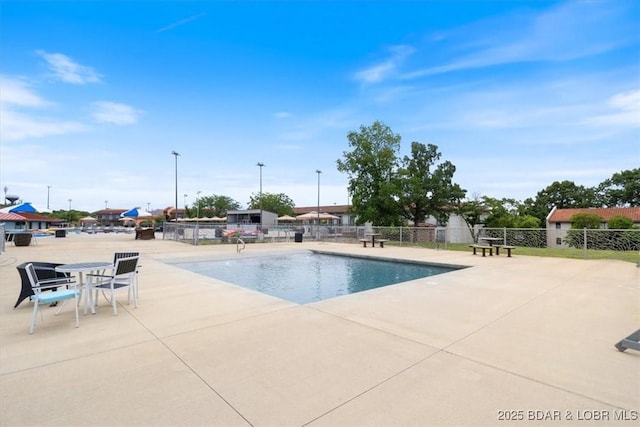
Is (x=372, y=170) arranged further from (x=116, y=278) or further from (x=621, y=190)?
(x=621, y=190)

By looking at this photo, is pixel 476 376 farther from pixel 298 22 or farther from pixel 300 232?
pixel 300 232

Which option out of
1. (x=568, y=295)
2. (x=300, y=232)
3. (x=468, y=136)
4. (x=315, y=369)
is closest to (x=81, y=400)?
(x=315, y=369)

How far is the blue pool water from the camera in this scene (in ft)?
25.4

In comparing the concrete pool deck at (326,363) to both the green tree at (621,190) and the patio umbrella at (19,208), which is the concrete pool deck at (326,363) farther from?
the green tree at (621,190)

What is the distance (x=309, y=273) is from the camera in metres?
10.1

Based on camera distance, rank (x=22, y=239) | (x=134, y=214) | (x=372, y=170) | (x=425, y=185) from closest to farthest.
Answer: (x=22, y=239) < (x=134, y=214) < (x=425, y=185) < (x=372, y=170)

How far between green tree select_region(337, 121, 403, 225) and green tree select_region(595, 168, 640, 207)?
3663 centimetres

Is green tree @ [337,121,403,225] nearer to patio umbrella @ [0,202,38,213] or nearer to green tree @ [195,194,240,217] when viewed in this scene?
patio umbrella @ [0,202,38,213]

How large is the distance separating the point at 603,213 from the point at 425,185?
2314 centimetres

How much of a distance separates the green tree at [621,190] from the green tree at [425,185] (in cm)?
3218

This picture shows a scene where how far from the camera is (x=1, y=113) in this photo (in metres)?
12.5

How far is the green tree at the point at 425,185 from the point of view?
23859mm

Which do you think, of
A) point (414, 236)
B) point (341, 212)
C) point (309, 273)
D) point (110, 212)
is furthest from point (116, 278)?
point (110, 212)

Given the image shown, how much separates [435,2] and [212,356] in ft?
47.6
